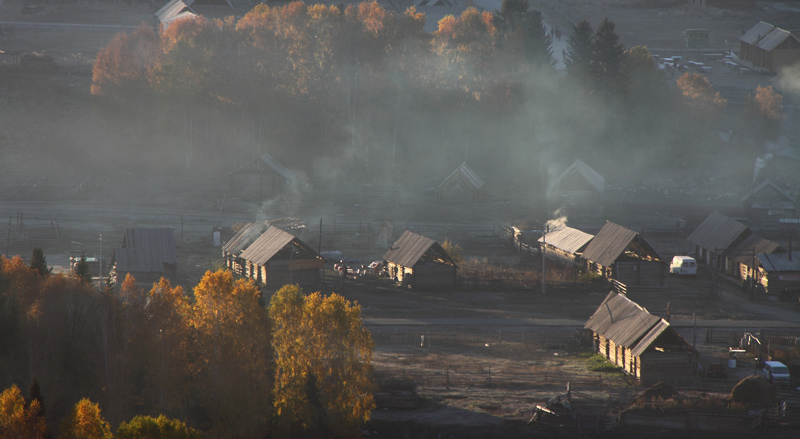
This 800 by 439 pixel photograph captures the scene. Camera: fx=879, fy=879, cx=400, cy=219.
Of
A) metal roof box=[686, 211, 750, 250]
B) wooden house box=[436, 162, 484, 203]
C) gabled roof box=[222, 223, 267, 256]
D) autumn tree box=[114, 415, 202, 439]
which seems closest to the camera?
autumn tree box=[114, 415, 202, 439]

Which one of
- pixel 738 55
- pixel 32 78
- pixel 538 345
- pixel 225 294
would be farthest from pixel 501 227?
pixel 738 55

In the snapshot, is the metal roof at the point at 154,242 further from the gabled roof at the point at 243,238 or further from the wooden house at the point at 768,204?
the wooden house at the point at 768,204

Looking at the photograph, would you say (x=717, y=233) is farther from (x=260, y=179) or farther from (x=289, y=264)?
(x=260, y=179)

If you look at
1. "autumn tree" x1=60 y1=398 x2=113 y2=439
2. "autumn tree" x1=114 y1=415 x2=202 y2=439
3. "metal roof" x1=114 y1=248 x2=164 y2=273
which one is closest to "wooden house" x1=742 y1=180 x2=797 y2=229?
"metal roof" x1=114 y1=248 x2=164 y2=273

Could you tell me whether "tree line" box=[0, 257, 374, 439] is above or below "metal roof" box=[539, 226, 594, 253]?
below

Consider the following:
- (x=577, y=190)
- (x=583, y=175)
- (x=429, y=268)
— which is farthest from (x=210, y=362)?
(x=583, y=175)

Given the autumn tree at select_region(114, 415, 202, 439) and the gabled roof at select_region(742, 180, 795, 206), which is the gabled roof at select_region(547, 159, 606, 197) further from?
the autumn tree at select_region(114, 415, 202, 439)
